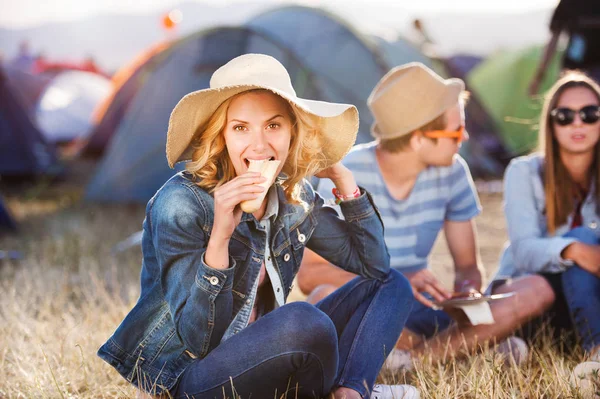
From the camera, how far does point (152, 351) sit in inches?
89.0

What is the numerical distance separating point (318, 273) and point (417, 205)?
1.72 ft

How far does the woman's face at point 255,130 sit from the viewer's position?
2238mm

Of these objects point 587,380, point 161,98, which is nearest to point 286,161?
point 587,380

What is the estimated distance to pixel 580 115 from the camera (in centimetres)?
330

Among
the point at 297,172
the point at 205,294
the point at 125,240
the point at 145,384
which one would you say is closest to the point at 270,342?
the point at 205,294

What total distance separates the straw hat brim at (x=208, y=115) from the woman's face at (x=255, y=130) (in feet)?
0.12

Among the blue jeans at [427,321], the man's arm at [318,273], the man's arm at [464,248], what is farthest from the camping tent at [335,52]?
the blue jeans at [427,321]

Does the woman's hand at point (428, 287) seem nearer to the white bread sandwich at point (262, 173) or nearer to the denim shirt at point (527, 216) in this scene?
the denim shirt at point (527, 216)

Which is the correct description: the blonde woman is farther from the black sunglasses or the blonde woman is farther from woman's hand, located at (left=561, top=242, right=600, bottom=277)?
the black sunglasses

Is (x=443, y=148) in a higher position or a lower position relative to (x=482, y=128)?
higher

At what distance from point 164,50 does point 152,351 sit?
553cm

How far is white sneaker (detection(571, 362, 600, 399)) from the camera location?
2387 mm

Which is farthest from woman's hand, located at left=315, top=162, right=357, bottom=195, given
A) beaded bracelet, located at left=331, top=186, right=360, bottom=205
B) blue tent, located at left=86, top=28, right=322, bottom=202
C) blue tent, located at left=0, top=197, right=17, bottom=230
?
blue tent, located at left=86, top=28, right=322, bottom=202

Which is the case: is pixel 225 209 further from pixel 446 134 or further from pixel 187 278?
pixel 446 134
